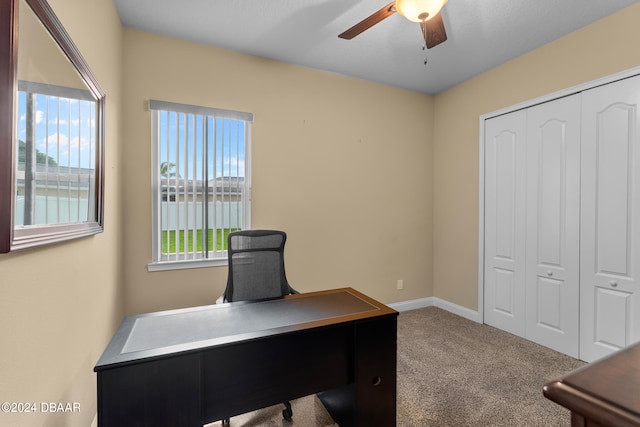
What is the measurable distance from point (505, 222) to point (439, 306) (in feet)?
4.55

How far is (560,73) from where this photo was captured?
2.58 m

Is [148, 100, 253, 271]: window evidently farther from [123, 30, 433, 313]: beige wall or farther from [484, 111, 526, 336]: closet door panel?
[484, 111, 526, 336]: closet door panel

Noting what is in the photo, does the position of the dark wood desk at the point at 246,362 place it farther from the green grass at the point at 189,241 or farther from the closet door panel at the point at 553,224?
the closet door panel at the point at 553,224

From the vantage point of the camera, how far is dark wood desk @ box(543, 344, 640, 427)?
1.68 ft

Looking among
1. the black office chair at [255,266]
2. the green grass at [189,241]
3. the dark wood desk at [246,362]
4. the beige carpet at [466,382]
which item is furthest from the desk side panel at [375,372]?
the green grass at [189,241]

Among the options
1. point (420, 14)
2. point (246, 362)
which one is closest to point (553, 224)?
point (420, 14)

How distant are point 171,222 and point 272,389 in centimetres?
177

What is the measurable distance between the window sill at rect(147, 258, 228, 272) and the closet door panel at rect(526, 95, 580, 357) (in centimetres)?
296

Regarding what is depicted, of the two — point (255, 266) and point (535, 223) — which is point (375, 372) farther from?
point (535, 223)

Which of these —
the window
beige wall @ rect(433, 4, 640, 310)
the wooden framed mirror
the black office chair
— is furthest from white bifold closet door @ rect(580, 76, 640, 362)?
the wooden framed mirror

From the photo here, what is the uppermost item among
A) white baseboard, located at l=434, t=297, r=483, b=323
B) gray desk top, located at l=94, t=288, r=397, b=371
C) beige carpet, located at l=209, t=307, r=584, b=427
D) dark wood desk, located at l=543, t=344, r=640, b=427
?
dark wood desk, located at l=543, t=344, r=640, b=427

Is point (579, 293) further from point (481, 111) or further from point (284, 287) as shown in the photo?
point (284, 287)

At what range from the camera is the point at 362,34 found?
2.50 m

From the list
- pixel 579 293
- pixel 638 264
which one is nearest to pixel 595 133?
pixel 638 264
